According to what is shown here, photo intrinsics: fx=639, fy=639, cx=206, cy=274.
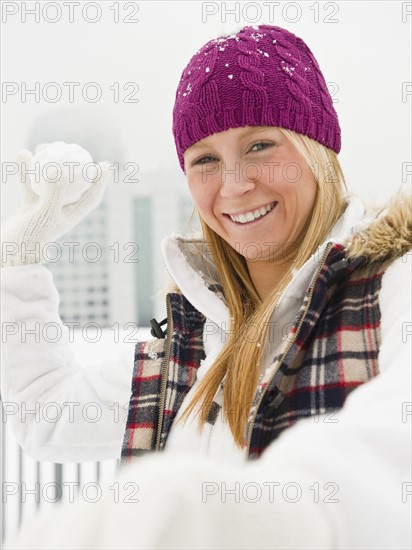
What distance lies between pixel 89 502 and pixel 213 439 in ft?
2.03

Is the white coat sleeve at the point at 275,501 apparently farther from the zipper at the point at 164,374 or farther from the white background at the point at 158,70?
the white background at the point at 158,70

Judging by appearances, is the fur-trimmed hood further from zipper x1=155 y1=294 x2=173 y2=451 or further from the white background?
the white background

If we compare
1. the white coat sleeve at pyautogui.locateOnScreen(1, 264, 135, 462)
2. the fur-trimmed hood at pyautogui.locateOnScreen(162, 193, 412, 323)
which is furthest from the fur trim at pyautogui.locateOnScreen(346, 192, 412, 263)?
the white coat sleeve at pyautogui.locateOnScreen(1, 264, 135, 462)

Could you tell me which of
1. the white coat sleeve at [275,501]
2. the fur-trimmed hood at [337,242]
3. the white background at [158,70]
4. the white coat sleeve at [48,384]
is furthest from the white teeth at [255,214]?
the white background at [158,70]

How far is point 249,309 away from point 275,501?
2.35ft

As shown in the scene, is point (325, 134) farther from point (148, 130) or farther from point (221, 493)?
point (148, 130)

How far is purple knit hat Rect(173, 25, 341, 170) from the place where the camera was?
905 millimetres

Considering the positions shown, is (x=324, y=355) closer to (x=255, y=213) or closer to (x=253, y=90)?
(x=255, y=213)

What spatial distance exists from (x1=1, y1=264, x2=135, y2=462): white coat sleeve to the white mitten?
4 cm

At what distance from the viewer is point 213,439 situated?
83 cm

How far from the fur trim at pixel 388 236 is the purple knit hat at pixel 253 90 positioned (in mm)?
216

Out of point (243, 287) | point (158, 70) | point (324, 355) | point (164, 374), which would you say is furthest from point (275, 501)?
point (158, 70)

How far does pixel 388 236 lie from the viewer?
749 mm

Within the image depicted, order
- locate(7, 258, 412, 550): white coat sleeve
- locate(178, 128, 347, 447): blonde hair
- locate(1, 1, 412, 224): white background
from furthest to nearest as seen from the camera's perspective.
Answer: locate(1, 1, 412, 224): white background < locate(178, 128, 347, 447): blonde hair < locate(7, 258, 412, 550): white coat sleeve
